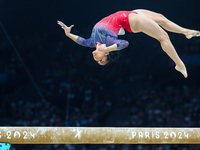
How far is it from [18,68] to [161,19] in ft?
23.4

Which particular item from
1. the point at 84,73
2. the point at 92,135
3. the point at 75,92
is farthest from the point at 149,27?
the point at 84,73

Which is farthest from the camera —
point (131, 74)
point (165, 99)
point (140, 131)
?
point (131, 74)

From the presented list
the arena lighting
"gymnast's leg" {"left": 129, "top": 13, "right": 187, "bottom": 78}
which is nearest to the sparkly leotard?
"gymnast's leg" {"left": 129, "top": 13, "right": 187, "bottom": 78}

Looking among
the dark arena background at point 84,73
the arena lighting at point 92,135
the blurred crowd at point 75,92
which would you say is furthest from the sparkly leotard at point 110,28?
the dark arena background at point 84,73

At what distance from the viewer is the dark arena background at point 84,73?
8891 mm

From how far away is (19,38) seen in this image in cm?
1001

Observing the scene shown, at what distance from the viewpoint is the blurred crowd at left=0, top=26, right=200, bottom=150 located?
28.6 ft

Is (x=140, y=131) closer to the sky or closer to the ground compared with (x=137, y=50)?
closer to the ground

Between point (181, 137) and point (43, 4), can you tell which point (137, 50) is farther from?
point (181, 137)

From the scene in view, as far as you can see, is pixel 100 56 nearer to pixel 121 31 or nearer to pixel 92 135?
pixel 121 31

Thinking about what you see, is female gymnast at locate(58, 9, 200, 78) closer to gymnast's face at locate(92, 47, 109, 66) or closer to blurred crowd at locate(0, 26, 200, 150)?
gymnast's face at locate(92, 47, 109, 66)

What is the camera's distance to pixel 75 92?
936 cm

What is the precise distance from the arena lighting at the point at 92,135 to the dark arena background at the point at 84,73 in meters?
4.63

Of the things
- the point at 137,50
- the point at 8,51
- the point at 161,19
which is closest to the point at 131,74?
the point at 137,50
